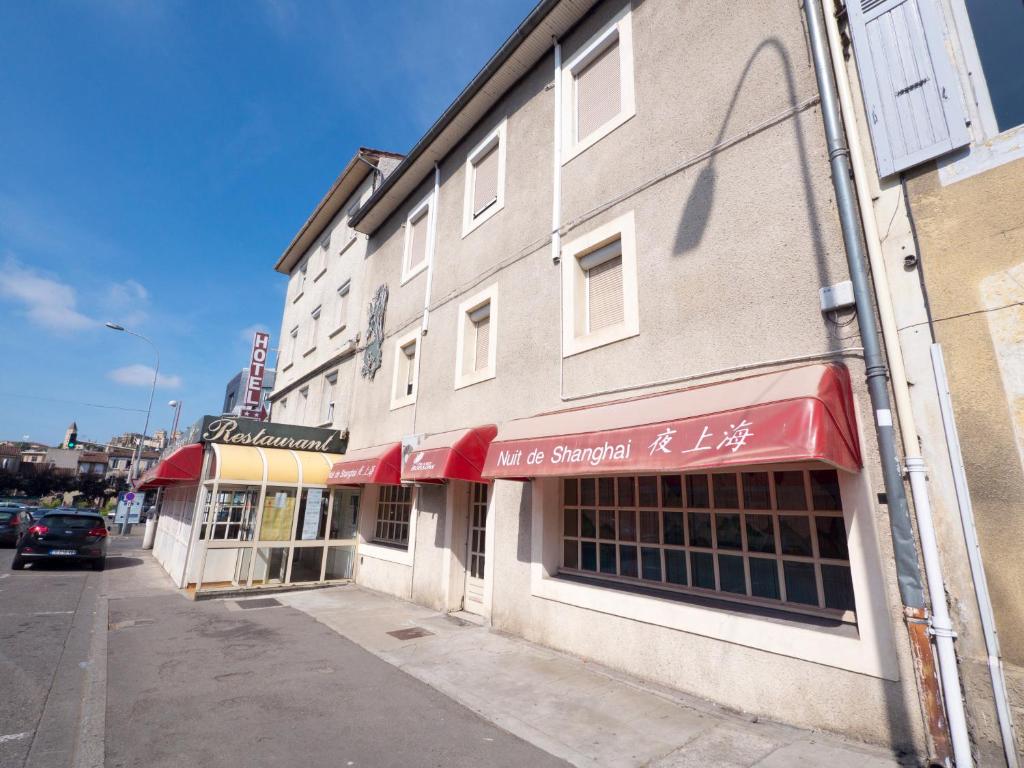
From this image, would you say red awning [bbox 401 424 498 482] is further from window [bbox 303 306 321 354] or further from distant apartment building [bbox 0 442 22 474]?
distant apartment building [bbox 0 442 22 474]

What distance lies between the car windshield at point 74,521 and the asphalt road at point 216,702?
6.74 meters

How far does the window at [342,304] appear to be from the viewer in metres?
16.2

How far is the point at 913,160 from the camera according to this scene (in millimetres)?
4426

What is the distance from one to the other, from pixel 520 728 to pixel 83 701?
4354 mm

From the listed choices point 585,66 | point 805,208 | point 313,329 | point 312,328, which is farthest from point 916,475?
point 312,328

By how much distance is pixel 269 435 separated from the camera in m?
12.4

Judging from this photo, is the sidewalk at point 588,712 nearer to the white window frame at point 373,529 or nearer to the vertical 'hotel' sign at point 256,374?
the white window frame at point 373,529

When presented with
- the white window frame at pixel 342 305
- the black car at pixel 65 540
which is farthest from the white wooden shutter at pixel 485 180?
the black car at pixel 65 540

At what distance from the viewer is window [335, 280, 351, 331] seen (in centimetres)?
1620

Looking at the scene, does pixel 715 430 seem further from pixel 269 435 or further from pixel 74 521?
pixel 74 521

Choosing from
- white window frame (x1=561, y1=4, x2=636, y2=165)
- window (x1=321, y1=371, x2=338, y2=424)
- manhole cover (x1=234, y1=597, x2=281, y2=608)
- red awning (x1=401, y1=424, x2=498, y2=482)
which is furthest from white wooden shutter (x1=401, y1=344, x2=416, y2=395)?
white window frame (x1=561, y1=4, x2=636, y2=165)

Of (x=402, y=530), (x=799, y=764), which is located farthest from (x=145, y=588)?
(x=799, y=764)

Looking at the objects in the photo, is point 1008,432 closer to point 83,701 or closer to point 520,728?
point 520,728

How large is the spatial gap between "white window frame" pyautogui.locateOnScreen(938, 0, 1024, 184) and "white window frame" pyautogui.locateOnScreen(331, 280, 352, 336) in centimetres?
1458
